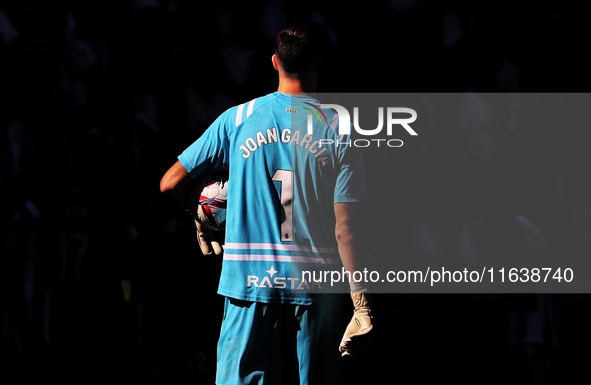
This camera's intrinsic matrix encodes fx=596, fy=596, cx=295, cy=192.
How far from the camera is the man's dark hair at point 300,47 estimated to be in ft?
6.64

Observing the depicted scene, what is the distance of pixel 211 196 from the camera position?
2211 mm

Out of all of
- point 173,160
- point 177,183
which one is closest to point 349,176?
point 177,183

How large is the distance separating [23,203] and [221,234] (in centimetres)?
172

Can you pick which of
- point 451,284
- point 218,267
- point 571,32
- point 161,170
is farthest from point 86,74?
point 571,32

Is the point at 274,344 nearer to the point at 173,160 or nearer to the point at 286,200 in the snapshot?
the point at 286,200

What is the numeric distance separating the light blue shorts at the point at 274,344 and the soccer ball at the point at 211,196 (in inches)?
13.4

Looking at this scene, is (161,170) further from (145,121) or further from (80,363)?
(80,363)

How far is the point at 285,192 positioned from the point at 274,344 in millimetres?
521

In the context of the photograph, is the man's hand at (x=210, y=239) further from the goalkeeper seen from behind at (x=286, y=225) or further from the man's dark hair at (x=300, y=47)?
the man's dark hair at (x=300, y=47)

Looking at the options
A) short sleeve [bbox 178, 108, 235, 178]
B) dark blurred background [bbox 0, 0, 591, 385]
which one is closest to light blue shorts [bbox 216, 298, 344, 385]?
short sleeve [bbox 178, 108, 235, 178]

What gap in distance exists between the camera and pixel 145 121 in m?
3.54

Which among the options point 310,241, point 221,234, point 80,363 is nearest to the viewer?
point 310,241

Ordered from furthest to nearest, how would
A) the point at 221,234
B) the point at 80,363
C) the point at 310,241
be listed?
the point at 80,363 → the point at 221,234 → the point at 310,241

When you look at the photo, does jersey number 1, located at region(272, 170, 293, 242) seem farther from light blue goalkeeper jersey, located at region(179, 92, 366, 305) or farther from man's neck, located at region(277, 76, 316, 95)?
man's neck, located at region(277, 76, 316, 95)
